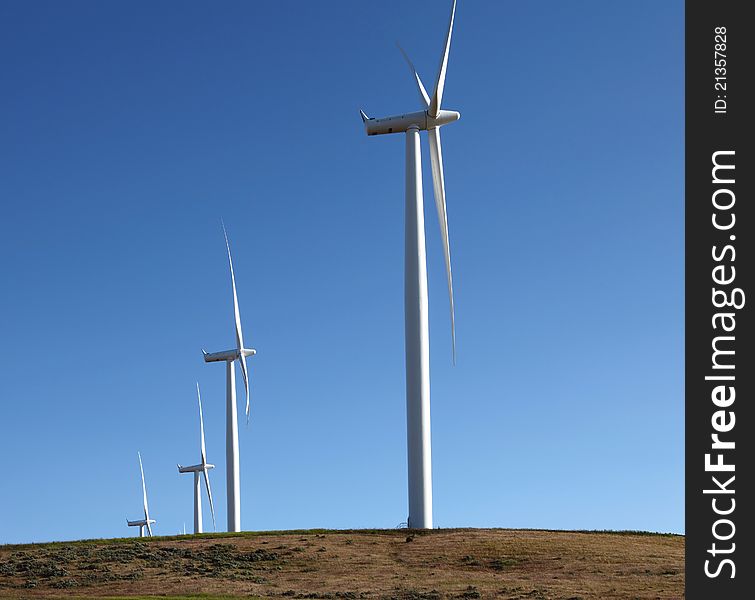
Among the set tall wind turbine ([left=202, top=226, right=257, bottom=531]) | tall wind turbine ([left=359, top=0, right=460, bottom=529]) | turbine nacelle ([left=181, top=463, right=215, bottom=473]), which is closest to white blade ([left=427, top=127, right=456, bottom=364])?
tall wind turbine ([left=359, top=0, right=460, bottom=529])

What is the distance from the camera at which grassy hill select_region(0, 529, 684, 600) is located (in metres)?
48.8

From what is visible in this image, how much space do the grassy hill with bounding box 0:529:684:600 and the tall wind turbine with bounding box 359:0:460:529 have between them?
362 centimetres

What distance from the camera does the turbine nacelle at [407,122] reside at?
75375 mm

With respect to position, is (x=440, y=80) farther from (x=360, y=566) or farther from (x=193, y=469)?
(x=193, y=469)

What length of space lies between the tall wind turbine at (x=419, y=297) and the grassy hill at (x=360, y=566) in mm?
3623
